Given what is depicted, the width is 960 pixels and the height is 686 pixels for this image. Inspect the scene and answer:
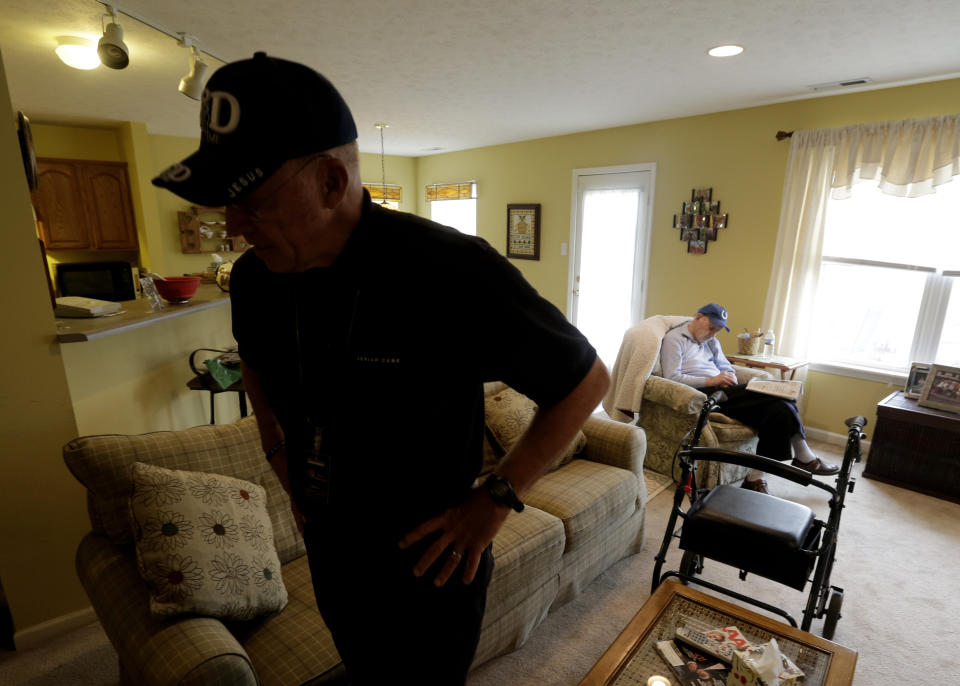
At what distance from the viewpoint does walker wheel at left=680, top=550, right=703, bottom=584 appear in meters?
2.10

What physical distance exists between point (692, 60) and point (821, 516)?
267 cm

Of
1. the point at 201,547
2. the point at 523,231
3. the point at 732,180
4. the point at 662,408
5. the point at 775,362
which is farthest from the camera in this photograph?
the point at 523,231

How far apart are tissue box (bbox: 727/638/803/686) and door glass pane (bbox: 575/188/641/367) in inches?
152

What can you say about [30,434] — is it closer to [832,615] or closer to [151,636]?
[151,636]

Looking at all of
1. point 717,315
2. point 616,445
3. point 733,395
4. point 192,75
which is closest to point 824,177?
point 717,315

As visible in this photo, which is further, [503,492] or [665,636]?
[665,636]

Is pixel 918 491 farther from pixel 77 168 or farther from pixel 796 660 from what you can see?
pixel 77 168

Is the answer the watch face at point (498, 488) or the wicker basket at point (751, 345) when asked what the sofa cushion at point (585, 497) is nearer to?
the watch face at point (498, 488)

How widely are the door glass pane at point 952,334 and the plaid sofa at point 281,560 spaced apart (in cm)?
268

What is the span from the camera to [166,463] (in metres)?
1.46

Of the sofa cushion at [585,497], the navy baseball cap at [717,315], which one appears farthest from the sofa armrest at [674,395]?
the sofa cushion at [585,497]

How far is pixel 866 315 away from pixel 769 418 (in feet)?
4.72

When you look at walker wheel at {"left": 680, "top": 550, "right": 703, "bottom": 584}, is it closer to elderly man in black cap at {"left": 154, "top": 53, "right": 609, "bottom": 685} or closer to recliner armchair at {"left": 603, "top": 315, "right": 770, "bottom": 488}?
recliner armchair at {"left": 603, "top": 315, "right": 770, "bottom": 488}

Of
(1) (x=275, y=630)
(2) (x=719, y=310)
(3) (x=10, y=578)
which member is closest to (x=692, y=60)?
(2) (x=719, y=310)
